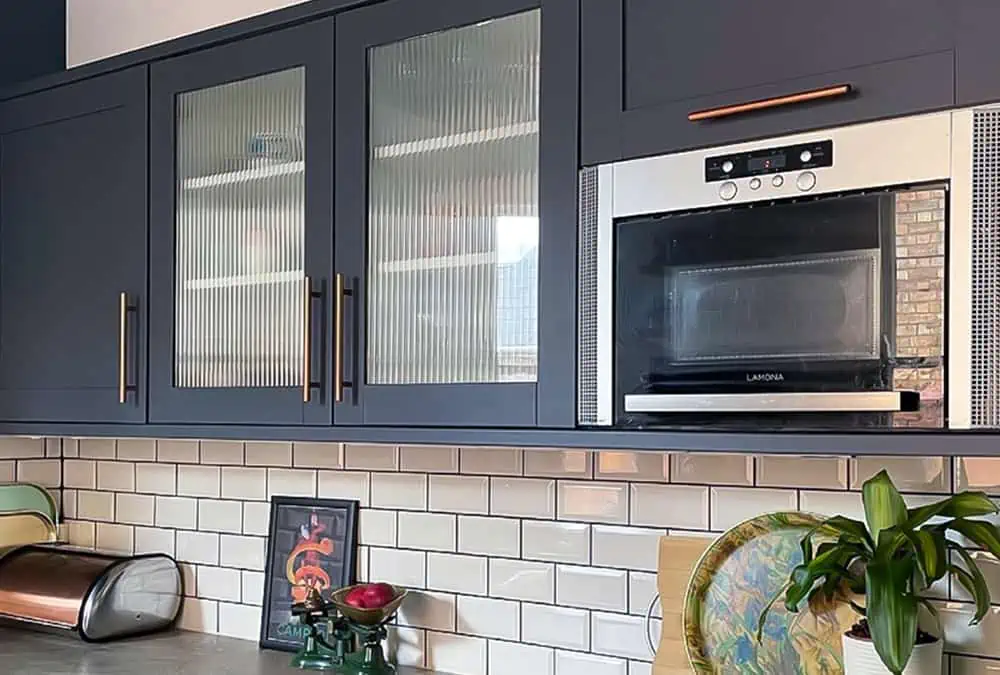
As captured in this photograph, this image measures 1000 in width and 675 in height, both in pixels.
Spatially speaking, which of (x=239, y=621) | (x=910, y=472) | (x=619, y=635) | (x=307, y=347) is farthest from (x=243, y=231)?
(x=910, y=472)

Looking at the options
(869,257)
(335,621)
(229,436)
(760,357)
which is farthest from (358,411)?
(869,257)

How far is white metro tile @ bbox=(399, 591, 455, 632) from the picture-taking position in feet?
7.89

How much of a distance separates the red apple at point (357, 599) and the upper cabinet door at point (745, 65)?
98cm

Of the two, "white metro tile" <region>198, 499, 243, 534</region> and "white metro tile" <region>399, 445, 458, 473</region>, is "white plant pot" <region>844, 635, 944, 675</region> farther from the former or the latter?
"white metro tile" <region>198, 499, 243, 534</region>

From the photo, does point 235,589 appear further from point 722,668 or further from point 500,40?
point 500,40

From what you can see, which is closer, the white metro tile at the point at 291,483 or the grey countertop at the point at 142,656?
the grey countertop at the point at 142,656

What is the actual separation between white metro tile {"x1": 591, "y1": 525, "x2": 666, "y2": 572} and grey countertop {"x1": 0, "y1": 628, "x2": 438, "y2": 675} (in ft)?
1.53

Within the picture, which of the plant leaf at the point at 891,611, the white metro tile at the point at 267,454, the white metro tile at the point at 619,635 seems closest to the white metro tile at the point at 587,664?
the white metro tile at the point at 619,635

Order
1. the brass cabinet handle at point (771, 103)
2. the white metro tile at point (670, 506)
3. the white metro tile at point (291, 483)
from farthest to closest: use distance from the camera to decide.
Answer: the white metro tile at point (291, 483)
the white metro tile at point (670, 506)
the brass cabinet handle at point (771, 103)

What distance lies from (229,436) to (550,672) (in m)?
Answer: 0.75

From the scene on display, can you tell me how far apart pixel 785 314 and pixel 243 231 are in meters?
1.16

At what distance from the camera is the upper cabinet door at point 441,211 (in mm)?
1944

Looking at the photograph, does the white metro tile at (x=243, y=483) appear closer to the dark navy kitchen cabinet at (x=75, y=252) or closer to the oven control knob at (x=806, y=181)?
the dark navy kitchen cabinet at (x=75, y=252)

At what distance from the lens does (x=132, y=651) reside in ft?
8.63
